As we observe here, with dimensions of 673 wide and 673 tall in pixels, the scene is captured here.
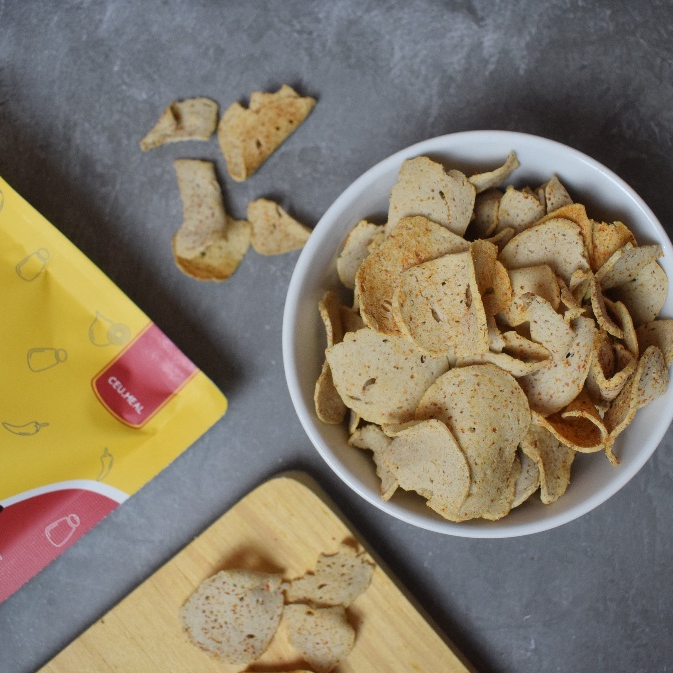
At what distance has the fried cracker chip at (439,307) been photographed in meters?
0.70

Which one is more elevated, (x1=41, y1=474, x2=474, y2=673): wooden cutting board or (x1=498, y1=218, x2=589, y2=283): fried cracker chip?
(x1=498, y1=218, x2=589, y2=283): fried cracker chip

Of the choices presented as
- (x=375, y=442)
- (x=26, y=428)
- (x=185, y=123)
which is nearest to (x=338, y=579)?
(x=375, y=442)

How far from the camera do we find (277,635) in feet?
3.26

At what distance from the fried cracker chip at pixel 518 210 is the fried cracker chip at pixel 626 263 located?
10cm

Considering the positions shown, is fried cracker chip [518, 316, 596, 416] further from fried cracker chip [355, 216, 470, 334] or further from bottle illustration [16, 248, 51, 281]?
bottle illustration [16, 248, 51, 281]

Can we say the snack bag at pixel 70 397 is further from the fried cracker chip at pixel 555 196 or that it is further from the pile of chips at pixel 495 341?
the fried cracker chip at pixel 555 196

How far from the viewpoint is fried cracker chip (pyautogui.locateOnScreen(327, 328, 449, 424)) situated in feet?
2.45

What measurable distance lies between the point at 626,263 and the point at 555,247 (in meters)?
0.07

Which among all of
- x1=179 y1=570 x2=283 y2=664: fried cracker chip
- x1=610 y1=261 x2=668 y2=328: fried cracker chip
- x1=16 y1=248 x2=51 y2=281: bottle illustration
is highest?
x1=16 y1=248 x2=51 y2=281: bottle illustration

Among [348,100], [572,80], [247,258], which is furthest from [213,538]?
[572,80]

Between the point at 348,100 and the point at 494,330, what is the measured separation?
1.50 ft

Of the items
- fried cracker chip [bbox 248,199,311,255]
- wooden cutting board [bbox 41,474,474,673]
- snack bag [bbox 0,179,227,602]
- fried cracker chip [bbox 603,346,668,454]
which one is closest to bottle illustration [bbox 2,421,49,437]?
snack bag [bbox 0,179,227,602]

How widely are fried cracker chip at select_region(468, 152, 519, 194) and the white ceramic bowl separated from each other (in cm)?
2

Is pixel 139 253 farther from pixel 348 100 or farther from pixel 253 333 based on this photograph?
pixel 348 100
